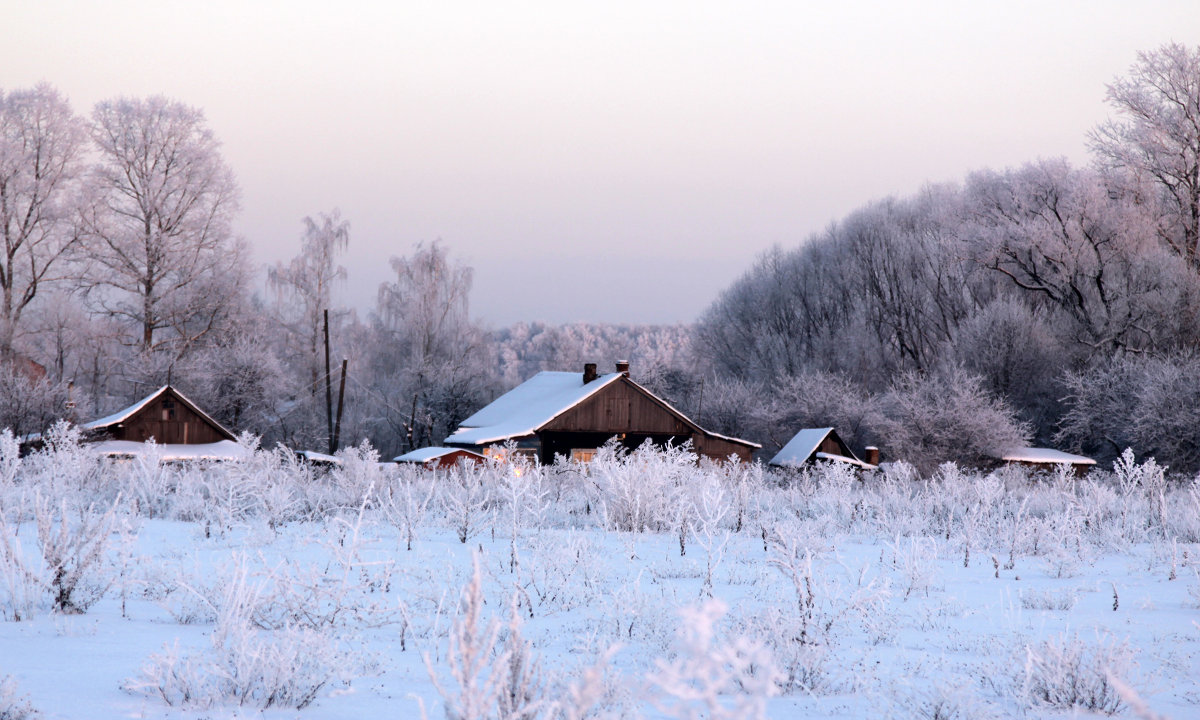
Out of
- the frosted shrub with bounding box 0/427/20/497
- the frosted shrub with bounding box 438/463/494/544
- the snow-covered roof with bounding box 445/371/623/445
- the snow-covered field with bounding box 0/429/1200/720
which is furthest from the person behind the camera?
the snow-covered roof with bounding box 445/371/623/445

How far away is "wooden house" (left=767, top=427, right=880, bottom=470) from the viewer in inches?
1329

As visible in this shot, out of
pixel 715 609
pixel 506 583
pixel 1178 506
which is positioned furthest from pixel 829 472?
pixel 715 609

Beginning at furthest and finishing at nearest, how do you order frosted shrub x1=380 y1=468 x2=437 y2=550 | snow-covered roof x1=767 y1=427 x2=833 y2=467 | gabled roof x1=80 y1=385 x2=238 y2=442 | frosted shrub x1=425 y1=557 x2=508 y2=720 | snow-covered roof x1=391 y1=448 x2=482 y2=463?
snow-covered roof x1=767 y1=427 x2=833 y2=467, snow-covered roof x1=391 y1=448 x2=482 y2=463, gabled roof x1=80 y1=385 x2=238 y2=442, frosted shrub x1=380 y1=468 x2=437 y2=550, frosted shrub x1=425 y1=557 x2=508 y2=720

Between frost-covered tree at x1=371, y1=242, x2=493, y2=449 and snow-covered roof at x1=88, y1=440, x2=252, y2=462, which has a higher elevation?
frost-covered tree at x1=371, y1=242, x2=493, y2=449

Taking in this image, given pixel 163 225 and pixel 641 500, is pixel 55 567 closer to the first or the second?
pixel 641 500

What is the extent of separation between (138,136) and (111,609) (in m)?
32.8

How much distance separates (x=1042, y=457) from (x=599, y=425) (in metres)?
16.8

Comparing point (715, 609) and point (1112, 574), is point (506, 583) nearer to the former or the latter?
point (715, 609)

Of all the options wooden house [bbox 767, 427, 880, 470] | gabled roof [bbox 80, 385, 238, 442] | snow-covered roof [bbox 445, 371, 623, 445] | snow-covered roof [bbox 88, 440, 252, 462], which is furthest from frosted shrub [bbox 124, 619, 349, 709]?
wooden house [bbox 767, 427, 880, 470]

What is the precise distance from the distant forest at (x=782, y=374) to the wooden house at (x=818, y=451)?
1.74 metres

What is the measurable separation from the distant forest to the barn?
1822mm

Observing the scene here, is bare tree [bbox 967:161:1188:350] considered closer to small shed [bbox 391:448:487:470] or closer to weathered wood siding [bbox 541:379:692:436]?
weathered wood siding [bbox 541:379:692:436]

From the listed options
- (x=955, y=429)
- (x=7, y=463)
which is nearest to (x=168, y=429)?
(x=7, y=463)

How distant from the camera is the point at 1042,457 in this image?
33.3 metres
